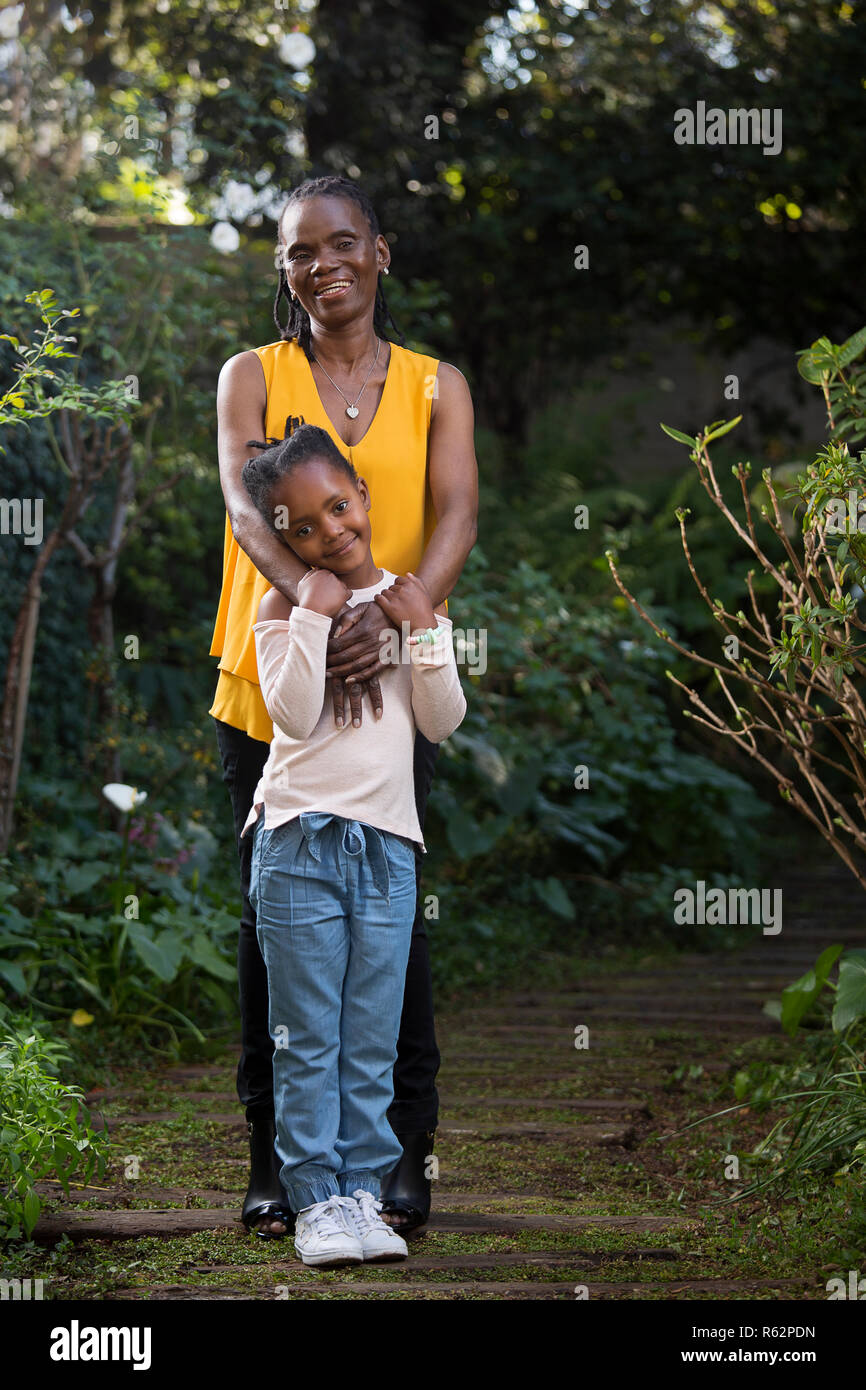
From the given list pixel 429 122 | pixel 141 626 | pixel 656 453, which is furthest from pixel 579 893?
pixel 656 453

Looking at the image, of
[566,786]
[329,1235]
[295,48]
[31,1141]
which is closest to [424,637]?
[329,1235]

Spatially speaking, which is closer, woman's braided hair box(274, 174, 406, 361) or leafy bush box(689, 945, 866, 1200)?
woman's braided hair box(274, 174, 406, 361)

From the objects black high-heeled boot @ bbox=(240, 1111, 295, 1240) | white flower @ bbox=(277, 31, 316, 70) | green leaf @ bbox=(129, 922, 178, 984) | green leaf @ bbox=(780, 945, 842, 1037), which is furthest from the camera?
white flower @ bbox=(277, 31, 316, 70)

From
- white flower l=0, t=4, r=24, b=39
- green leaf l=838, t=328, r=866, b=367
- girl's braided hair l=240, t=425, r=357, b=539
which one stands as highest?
white flower l=0, t=4, r=24, b=39

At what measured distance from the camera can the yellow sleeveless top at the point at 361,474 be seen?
2516 millimetres

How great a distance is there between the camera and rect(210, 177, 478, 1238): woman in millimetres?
2482

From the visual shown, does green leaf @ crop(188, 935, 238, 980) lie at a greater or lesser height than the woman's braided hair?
lesser

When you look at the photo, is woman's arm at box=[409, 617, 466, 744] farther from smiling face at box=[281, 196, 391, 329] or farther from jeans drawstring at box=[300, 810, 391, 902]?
smiling face at box=[281, 196, 391, 329]

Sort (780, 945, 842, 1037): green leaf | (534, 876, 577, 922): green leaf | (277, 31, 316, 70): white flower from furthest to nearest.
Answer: (277, 31, 316, 70): white flower, (534, 876, 577, 922): green leaf, (780, 945, 842, 1037): green leaf

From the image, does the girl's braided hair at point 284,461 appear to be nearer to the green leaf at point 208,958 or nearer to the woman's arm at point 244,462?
the woman's arm at point 244,462

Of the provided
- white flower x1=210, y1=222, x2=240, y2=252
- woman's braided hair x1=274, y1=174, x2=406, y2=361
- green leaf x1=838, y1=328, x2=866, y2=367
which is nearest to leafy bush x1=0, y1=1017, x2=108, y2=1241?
woman's braided hair x1=274, y1=174, x2=406, y2=361

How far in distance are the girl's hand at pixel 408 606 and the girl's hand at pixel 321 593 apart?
7cm

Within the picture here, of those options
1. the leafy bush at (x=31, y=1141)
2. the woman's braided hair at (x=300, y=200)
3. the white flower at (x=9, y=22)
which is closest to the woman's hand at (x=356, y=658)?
the woman's braided hair at (x=300, y=200)

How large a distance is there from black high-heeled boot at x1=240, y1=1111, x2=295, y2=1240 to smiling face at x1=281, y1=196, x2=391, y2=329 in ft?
4.78
